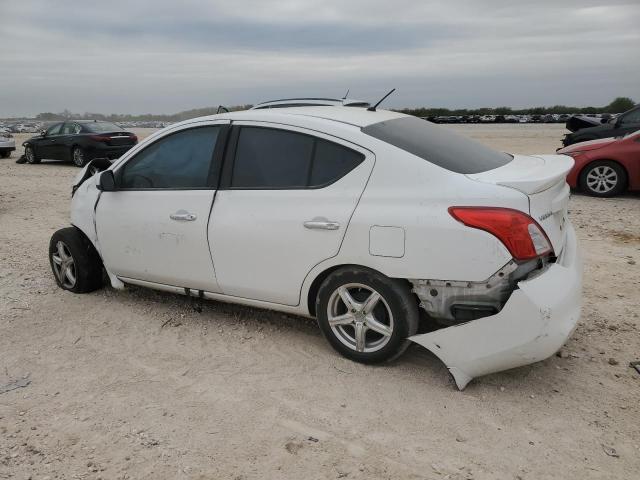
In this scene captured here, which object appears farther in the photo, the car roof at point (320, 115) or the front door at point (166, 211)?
the front door at point (166, 211)

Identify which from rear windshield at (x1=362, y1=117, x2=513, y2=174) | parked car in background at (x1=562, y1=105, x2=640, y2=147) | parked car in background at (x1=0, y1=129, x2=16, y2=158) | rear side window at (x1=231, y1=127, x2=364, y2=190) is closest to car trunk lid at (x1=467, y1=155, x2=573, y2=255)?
rear windshield at (x1=362, y1=117, x2=513, y2=174)

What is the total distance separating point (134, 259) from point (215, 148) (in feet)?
3.83

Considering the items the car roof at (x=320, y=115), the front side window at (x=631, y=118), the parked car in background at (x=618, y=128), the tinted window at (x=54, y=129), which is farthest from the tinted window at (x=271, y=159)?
the tinted window at (x=54, y=129)

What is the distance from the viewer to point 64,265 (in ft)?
17.0

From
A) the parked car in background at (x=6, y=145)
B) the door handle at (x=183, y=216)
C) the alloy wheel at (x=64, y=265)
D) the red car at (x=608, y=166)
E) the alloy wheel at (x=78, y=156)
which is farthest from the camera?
the parked car in background at (x=6, y=145)

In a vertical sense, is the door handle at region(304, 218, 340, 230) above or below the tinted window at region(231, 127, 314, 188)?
below

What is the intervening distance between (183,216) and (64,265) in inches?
68.8

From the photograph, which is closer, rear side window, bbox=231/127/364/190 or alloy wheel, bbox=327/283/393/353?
alloy wheel, bbox=327/283/393/353

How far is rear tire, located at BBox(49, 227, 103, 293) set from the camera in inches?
197

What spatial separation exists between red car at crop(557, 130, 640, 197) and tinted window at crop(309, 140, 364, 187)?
23.8 ft

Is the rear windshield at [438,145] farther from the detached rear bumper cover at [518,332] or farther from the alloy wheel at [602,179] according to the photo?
the alloy wheel at [602,179]

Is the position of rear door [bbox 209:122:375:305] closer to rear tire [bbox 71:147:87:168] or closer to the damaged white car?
the damaged white car

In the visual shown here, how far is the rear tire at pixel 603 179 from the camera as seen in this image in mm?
9828

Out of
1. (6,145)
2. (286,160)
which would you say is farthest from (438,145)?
(6,145)
